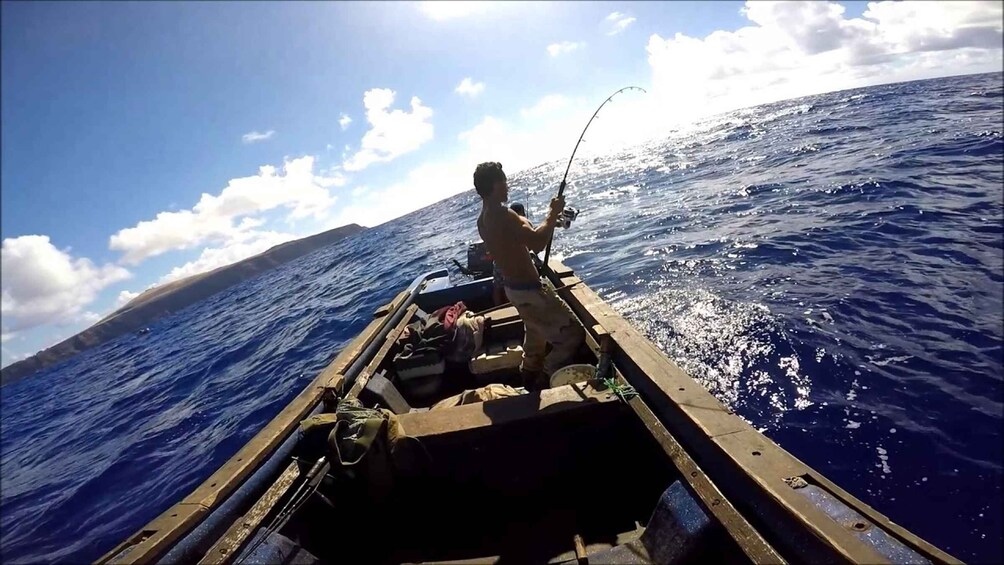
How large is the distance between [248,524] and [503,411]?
6.35ft

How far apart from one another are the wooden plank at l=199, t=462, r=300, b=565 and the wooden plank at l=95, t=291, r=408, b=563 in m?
0.21

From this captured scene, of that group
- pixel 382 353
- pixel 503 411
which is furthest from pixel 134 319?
pixel 503 411

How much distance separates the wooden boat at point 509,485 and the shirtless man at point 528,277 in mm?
453

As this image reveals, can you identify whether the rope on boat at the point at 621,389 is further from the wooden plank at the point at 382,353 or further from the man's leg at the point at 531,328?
the wooden plank at the point at 382,353

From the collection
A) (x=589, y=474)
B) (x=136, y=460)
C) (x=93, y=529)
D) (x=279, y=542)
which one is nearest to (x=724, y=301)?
(x=589, y=474)

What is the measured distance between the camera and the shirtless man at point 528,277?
4.07 meters

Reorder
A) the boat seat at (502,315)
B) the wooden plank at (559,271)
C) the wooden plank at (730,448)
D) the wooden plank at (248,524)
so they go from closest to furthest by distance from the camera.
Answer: the wooden plank at (730,448)
the wooden plank at (248,524)
the boat seat at (502,315)
the wooden plank at (559,271)

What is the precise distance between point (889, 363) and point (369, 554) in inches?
258

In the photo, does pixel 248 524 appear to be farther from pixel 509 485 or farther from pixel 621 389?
pixel 621 389

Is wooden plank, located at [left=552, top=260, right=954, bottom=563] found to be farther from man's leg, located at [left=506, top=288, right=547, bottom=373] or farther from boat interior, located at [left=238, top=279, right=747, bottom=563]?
man's leg, located at [left=506, top=288, right=547, bottom=373]

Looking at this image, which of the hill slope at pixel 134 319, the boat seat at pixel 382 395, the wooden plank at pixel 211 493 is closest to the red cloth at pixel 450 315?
the boat seat at pixel 382 395

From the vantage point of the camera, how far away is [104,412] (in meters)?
19.6

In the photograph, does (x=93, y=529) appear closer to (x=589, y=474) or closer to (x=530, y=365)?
(x=530, y=365)

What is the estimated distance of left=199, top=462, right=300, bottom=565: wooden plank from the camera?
269 centimetres
